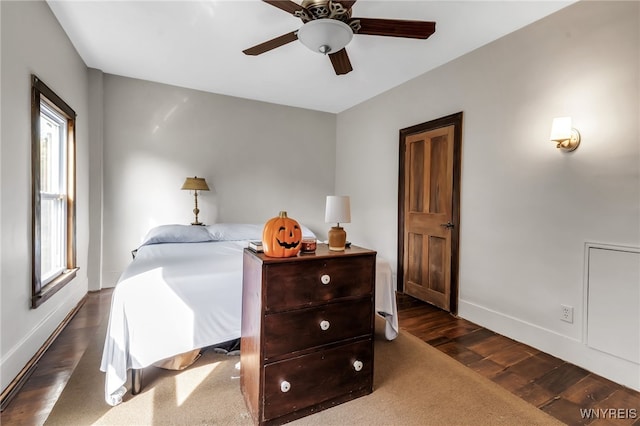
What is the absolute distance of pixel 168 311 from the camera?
171cm

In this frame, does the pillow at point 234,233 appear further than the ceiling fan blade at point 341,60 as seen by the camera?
Yes

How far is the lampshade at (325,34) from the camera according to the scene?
1811 mm

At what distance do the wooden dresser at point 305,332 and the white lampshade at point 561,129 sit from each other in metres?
1.64

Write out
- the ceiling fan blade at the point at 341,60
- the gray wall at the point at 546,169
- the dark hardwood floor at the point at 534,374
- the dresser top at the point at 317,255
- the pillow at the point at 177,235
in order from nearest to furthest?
the dresser top at the point at 317,255
the dark hardwood floor at the point at 534,374
the gray wall at the point at 546,169
the ceiling fan blade at the point at 341,60
the pillow at the point at 177,235

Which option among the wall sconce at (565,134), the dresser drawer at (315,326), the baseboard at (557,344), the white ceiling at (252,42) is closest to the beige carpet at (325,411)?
the dresser drawer at (315,326)

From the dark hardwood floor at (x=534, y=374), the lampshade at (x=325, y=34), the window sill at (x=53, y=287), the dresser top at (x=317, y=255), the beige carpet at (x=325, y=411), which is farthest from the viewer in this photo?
the window sill at (x=53, y=287)

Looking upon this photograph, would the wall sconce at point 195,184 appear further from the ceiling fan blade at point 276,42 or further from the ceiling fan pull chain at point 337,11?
the ceiling fan pull chain at point 337,11

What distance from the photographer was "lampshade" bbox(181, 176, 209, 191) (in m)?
→ 3.67

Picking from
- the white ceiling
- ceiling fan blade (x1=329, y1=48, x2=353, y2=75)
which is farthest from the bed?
the white ceiling

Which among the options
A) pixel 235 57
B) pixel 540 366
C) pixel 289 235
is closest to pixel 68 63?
pixel 235 57

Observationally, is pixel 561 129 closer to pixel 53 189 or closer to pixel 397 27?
pixel 397 27

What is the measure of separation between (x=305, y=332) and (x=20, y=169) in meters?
2.11

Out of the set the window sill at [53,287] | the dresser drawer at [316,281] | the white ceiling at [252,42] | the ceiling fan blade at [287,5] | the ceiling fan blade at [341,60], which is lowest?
the window sill at [53,287]

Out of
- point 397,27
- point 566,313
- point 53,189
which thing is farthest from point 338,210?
point 53,189
